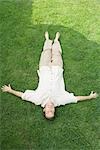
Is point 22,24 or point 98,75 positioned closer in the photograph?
point 98,75

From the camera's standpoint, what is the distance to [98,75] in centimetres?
423

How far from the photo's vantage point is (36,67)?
4355 millimetres

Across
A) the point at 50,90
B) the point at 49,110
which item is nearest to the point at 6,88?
the point at 50,90

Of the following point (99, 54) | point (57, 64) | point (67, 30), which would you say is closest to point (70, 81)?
point (57, 64)

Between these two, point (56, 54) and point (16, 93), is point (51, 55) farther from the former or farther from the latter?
point (16, 93)

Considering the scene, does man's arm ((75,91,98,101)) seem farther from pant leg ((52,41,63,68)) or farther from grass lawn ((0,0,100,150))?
A: pant leg ((52,41,63,68))

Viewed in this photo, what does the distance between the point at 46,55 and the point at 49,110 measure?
0.81m

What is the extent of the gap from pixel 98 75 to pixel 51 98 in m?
0.65

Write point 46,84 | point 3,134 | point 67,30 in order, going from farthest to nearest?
point 67,30, point 46,84, point 3,134

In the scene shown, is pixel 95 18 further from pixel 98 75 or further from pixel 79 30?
pixel 98 75

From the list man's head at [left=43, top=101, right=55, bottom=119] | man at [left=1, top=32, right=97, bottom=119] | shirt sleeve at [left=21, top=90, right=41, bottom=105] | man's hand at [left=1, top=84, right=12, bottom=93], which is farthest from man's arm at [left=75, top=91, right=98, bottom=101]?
man's hand at [left=1, top=84, right=12, bottom=93]

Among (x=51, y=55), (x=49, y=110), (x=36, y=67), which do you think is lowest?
(x=49, y=110)

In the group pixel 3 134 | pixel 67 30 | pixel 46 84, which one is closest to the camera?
pixel 3 134

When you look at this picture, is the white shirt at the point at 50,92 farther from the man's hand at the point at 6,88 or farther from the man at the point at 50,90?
the man's hand at the point at 6,88
